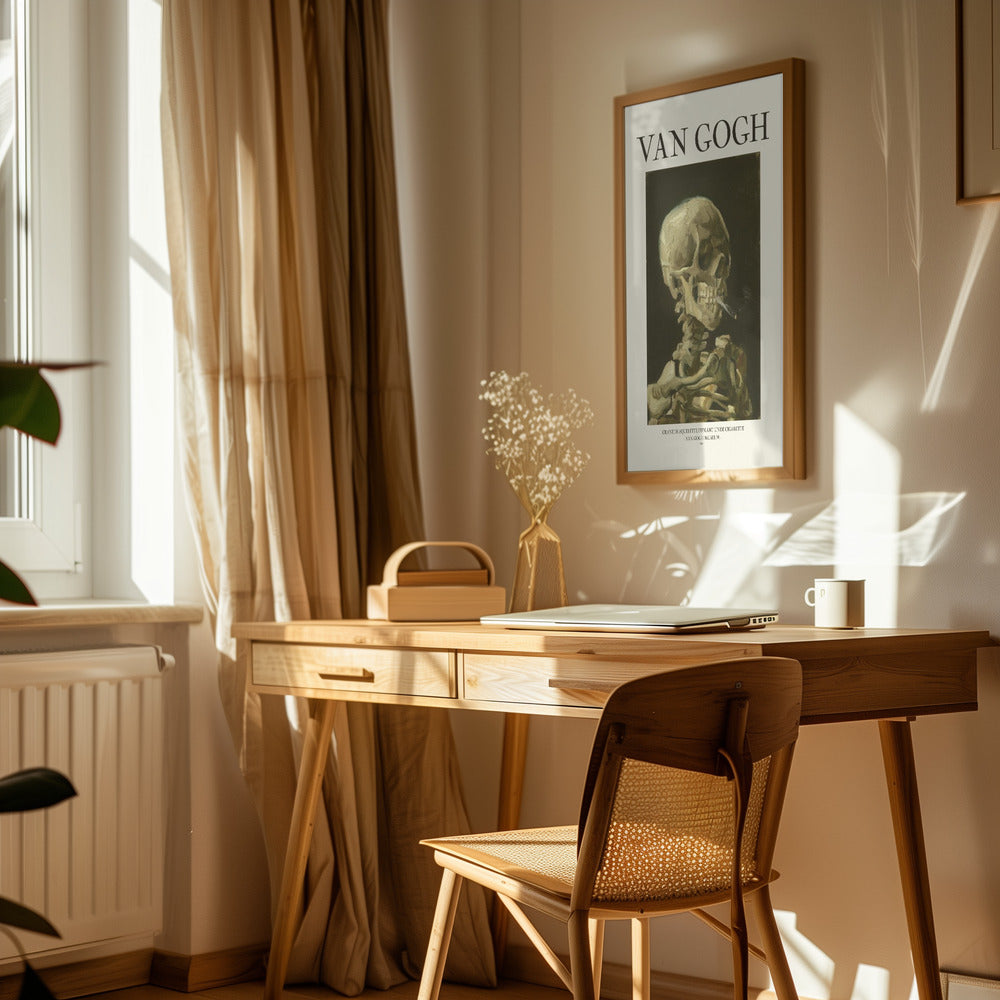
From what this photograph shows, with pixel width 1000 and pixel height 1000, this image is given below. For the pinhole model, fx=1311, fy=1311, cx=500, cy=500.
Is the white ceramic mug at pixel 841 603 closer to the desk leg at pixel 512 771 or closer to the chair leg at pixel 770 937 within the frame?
the chair leg at pixel 770 937

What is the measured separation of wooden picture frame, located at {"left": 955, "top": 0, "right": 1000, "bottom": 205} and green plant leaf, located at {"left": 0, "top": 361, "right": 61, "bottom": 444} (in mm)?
→ 1943

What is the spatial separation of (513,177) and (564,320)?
13.8 inches

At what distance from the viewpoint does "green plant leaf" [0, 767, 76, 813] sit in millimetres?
517

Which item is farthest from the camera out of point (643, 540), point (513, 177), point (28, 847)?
point (513, 177)

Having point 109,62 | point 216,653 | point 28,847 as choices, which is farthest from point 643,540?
point 109,62

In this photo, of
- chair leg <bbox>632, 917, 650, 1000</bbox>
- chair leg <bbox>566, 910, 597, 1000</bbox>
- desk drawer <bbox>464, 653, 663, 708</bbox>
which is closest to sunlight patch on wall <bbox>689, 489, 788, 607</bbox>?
desk drawer <bbox>464, 653, 663, 708</bbox>

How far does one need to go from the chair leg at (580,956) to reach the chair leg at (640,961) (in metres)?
0.42

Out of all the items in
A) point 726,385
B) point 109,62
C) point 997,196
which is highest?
point 109,62

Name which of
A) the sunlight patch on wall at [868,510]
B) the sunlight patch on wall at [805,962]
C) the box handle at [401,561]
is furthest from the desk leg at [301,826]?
the sunlight patch on wall at [868,510]

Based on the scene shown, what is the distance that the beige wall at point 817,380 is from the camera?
216 cm

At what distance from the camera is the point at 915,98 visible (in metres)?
2.23

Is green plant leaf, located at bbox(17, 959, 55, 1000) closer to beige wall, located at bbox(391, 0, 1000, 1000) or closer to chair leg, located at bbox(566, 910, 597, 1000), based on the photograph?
chair leg, located at bbox(566, 910, 597, 1000)

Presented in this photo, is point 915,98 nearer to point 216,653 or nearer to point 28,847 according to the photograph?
point 216,653

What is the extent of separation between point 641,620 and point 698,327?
2.35ft
